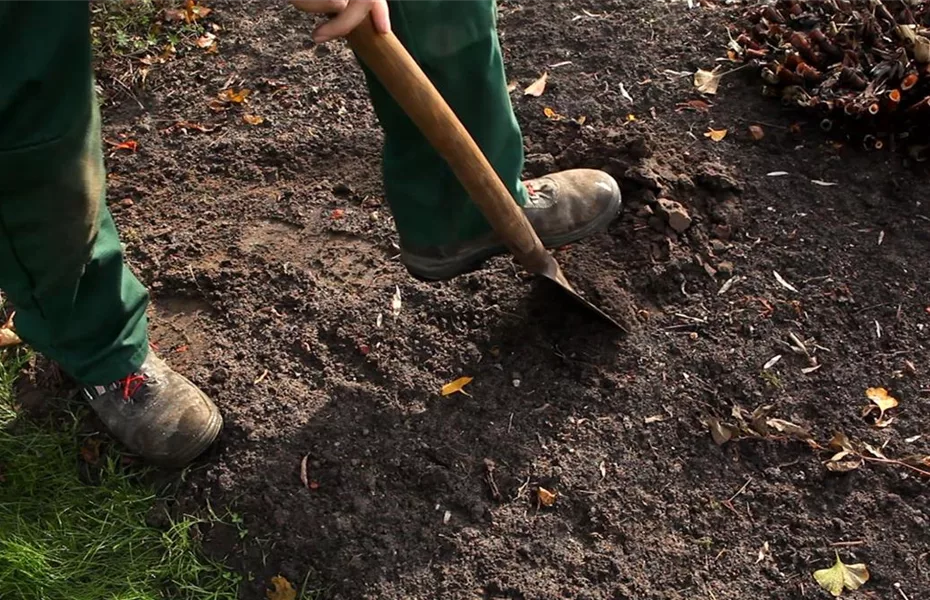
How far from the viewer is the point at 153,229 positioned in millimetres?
2830

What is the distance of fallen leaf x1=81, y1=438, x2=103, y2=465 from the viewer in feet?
7.67

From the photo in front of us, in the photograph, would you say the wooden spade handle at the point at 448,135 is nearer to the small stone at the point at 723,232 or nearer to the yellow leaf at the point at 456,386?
the yellow leaf at the point at 456,386

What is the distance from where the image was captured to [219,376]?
2.44m

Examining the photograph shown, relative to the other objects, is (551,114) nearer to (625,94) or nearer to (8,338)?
(625,94)

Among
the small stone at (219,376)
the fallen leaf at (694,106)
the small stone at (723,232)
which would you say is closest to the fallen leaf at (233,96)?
the small stone at (219,376)

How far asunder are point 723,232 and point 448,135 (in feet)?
3.54

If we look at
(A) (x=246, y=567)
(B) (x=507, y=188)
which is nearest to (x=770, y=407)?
(B) (x=507, y=188)

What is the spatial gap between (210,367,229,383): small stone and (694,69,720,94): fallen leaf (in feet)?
5.90

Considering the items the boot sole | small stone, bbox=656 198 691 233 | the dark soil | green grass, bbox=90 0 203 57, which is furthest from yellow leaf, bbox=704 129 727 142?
green grass, bbox=90 0 203 57

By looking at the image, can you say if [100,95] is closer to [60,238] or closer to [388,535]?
[60,238]

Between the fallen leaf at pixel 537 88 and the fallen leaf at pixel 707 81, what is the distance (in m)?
0.51

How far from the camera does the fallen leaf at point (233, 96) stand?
3188 millimetres

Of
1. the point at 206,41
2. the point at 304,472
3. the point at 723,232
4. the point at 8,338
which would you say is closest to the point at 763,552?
the point at 723,232

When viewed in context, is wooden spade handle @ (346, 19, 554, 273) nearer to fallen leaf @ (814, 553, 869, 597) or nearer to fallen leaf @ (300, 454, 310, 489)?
fallen leaf @ (300, 454, 310, 489)
